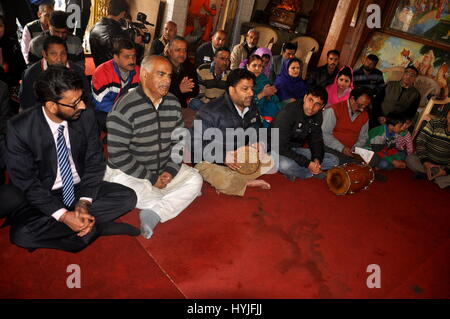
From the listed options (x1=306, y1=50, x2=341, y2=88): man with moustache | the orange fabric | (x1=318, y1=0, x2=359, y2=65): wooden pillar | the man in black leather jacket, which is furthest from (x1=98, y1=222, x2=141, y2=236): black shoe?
(x1=318, y1=0, x2=359, y2=65): wooden pillar

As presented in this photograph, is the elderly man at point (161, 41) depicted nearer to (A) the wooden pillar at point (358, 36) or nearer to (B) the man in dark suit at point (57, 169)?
(B) the man in dark suit at point (57, 169)

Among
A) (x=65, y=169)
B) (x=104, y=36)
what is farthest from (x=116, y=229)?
(x=104, y=36)

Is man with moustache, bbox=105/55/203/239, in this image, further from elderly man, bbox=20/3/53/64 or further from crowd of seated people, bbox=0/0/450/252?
elderly man, bbox=20/3/53/64

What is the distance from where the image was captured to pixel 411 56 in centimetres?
764

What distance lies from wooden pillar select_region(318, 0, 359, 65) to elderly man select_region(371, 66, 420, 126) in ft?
8.60

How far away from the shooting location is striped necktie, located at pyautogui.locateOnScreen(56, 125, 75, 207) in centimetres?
254

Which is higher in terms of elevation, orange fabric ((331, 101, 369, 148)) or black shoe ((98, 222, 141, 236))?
orange fabric ((331, 101, 369, 148))

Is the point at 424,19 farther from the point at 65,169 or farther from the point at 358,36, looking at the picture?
the point at 65,169

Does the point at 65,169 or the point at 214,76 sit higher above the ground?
the point at 214,76

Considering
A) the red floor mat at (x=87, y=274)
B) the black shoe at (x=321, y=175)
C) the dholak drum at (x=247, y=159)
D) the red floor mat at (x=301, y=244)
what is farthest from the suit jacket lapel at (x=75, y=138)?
the black shoe at (x=321, y=175)

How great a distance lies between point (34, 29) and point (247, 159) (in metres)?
3.91

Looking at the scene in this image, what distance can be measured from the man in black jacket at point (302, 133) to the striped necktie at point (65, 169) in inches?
104

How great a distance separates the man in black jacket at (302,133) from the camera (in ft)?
13.7

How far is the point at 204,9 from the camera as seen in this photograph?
9.48m
